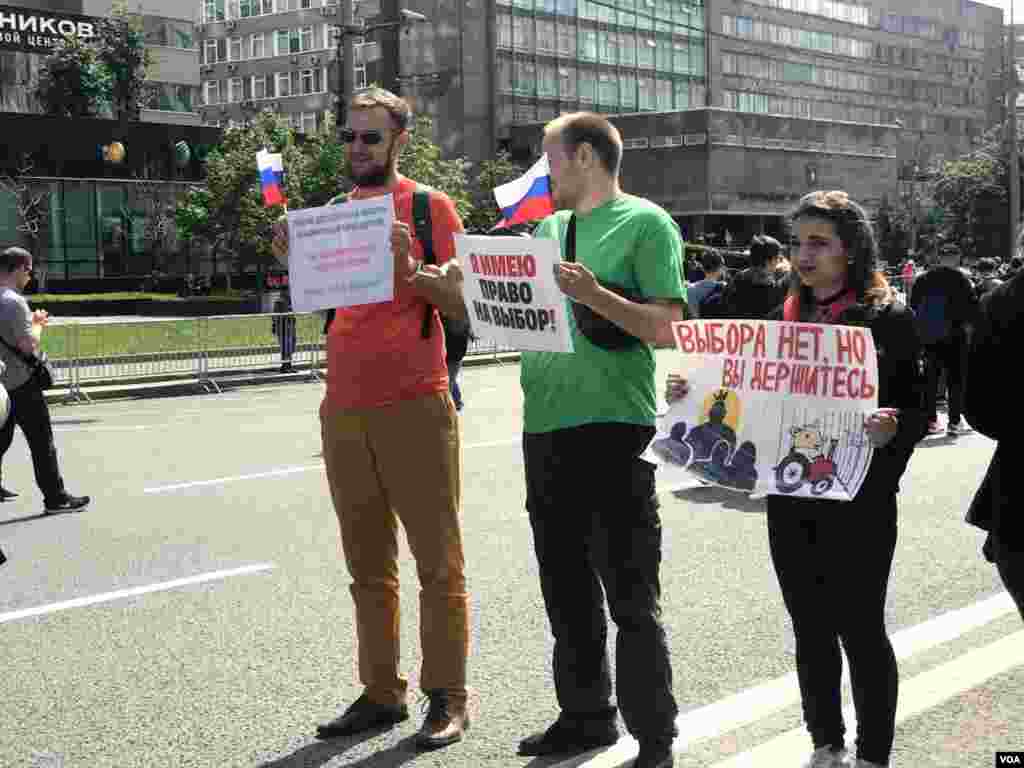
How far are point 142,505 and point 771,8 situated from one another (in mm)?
109723

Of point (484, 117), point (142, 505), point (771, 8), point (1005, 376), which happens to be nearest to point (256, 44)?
point (484, 117)

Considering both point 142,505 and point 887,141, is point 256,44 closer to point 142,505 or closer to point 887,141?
point 887,141

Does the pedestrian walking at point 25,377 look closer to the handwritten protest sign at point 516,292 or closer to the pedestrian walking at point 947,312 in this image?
the handwritten protest sign at point 516,292

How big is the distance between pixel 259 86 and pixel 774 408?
106 m

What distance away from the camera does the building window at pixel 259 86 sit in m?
105

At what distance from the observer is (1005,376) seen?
3.26 meters

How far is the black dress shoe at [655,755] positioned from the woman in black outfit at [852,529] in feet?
1.38

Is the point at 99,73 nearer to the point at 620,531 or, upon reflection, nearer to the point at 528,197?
the point at 528,197

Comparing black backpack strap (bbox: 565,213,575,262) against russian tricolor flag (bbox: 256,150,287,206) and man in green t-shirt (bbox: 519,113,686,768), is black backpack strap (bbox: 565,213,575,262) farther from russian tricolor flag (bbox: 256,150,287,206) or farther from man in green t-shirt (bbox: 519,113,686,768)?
russian tricolor flag (bbox: 256,150,287,206)

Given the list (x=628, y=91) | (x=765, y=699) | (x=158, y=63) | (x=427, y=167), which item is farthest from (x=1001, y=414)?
(x=628, y=91)

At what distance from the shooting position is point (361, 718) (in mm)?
4715

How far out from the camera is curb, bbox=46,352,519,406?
796 inches

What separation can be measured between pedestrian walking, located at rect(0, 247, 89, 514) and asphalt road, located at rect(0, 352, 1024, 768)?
0.24 metres

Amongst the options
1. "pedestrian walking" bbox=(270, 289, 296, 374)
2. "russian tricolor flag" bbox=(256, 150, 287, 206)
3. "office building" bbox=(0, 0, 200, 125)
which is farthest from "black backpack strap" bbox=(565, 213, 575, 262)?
"office building" bbox=(0, 0, 200, 125)
